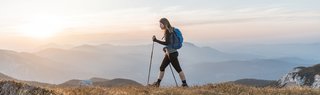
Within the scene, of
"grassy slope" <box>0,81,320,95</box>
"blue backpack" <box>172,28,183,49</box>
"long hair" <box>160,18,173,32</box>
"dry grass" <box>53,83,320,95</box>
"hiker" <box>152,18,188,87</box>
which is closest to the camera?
"grassy slope" <box>0,81,320,95</box>

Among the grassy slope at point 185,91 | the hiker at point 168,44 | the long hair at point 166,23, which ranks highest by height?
the long hair at point 166,23

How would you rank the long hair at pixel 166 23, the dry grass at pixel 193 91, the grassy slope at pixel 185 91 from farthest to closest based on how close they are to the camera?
1. the long hair at pixel 166 23
2. the dry grass at pixel 193 91
3. the grassy slope at pixel 185 91

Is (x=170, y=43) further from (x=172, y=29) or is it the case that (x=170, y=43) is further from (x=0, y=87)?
(x=0, y=87)

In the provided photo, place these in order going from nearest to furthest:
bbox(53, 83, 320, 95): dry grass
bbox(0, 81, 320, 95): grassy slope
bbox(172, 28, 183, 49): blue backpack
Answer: bbox(0, 81, 320, 95): grassy slope < bbox(53, 83, 320, 95): dry grass < bbox(172, 28, 183, 49): blue backpack

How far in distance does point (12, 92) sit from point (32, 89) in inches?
24.9

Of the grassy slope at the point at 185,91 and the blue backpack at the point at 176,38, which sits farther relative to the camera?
the blue backpack at the point at 176,38

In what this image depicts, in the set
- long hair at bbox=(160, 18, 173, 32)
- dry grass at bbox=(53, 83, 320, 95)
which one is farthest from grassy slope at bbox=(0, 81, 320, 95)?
long hair at bbox=(160, 18, 173, 32)

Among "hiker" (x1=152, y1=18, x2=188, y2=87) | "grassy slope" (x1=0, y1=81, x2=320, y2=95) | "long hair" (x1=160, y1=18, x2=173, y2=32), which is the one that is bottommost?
"grassy slope" (x1=0, y1=81, x2=320, y2=95)

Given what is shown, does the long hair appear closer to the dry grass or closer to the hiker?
the hiker

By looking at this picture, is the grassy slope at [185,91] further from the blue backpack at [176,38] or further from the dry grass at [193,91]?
the blue backpack at [176,38]

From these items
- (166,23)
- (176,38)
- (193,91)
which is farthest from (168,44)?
(193,91)

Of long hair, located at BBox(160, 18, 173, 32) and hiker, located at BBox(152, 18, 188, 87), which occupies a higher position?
long hair, located at BBox(160, 18, 173, 32)

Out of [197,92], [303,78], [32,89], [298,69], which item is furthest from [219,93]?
[298,69]

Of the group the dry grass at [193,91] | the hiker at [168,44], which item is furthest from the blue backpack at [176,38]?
the dry grass at [193,91]
